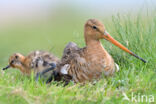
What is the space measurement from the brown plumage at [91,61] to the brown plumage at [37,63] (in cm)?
57

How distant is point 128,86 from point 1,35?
11365 mm

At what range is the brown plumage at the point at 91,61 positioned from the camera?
5.99 metres

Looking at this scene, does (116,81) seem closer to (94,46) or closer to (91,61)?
(91,61)

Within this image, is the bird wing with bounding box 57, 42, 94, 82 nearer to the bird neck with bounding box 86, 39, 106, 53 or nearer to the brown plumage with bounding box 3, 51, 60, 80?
the bird neck with bounding box 86, 39, 106, 53

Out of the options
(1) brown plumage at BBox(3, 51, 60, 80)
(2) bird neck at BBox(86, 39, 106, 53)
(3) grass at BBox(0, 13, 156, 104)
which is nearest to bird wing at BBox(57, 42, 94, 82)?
(2) bird neck at BBox(86, 39, 106, 53)

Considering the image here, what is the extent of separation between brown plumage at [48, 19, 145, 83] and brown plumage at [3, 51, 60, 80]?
57 centimetres

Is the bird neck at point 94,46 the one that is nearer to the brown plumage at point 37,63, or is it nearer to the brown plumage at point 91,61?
the brown plumage at point 91,61

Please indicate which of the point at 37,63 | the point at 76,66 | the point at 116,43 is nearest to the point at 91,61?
the point at 76,66

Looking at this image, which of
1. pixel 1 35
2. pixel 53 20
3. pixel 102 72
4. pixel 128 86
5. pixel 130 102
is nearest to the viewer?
pixel 130 102

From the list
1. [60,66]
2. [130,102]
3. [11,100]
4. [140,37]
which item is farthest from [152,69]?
[11,100]

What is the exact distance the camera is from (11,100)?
4625mm

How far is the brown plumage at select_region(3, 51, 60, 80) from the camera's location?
6922mm

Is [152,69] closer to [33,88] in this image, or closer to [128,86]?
[128,86]

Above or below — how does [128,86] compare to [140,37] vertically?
below
